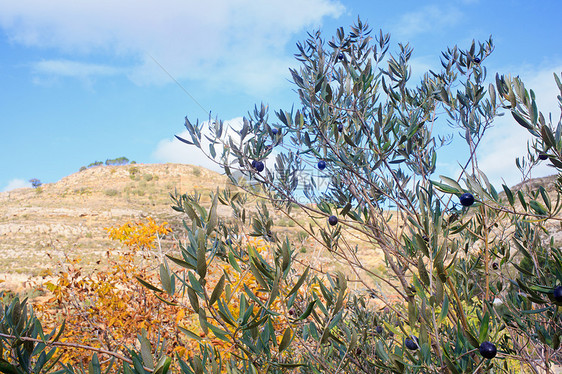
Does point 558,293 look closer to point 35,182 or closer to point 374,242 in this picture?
point 374,242

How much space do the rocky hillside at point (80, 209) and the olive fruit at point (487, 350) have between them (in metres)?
3.82

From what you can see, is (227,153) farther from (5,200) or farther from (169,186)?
(5,200)

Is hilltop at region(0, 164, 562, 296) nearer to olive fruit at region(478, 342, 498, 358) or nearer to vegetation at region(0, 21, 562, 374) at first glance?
vegetation at region(0, 21, 562, 374)

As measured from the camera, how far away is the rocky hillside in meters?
16.8

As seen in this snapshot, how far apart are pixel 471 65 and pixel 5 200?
138 ft

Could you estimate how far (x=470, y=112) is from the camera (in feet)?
8.43

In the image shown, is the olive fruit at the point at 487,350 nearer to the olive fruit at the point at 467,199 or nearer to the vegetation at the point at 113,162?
the olive fruit at the point at 467,199

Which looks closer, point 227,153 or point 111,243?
point 227,153

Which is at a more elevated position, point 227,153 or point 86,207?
point 86,207

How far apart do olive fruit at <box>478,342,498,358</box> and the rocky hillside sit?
3.82 meters

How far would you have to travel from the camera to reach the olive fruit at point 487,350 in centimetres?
134

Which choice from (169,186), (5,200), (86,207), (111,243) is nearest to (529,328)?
(111,243)

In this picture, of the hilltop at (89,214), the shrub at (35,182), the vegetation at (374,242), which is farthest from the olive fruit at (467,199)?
the shrub at (35,182)

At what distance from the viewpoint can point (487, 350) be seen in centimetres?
135
